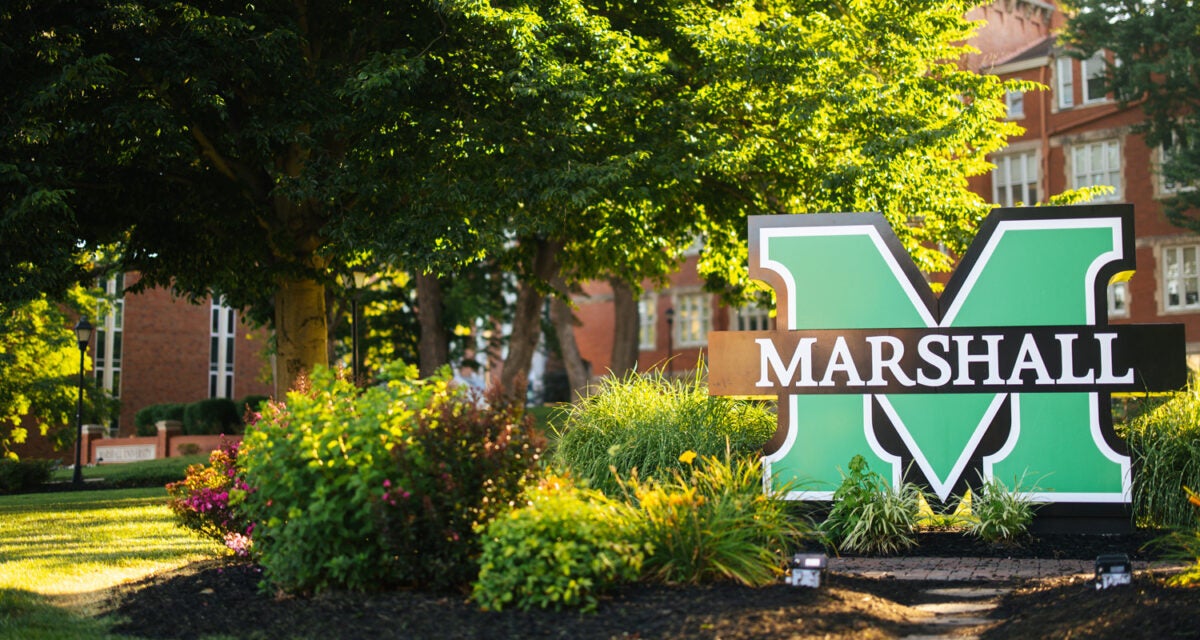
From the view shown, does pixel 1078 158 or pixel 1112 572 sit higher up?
pixel 1078 158

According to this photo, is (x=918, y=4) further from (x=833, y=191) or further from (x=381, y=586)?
(x=381, y=586)

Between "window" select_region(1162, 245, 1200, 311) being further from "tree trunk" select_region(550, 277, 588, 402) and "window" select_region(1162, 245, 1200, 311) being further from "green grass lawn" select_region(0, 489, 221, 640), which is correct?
"green grass lawn" select_region(0, 489, 221, 640)

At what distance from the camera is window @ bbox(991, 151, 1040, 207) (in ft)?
138

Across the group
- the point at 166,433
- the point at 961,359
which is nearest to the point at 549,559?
the point at 961,359

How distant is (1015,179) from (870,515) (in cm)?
3524

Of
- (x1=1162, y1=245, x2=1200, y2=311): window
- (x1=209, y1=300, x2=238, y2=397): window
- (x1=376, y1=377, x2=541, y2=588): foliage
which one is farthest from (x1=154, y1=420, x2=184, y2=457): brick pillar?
(x1=376, y1=377, x2=541, y2=588): foliage

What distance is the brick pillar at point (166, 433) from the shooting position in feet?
132

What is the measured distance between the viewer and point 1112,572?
745 centimetres

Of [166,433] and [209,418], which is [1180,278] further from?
[166,433]

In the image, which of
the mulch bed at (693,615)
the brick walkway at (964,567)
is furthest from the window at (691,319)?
the mulch bed at (693,615)

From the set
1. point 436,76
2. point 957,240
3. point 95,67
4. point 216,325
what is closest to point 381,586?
point 95,67

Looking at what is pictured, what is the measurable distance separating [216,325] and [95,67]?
1636 inches

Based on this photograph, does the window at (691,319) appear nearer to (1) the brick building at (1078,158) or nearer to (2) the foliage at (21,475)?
(1) the brick building at (1078,158)

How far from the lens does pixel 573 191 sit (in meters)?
Answer: 17.0
